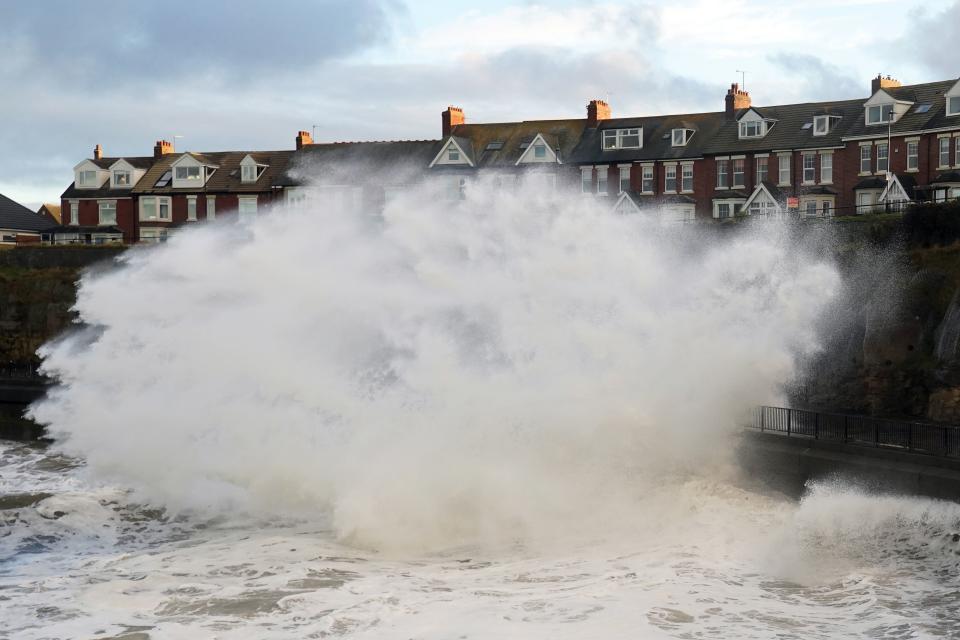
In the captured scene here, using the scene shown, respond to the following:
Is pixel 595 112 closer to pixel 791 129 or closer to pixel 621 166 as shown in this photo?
pixel 621 166

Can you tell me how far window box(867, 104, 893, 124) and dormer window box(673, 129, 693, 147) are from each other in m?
9.41

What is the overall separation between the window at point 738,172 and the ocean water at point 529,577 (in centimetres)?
3325

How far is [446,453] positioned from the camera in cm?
2216

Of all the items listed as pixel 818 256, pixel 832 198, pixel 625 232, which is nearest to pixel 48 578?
pixel 625 232

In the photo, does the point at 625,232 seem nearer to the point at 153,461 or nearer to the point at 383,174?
the point at 153,461

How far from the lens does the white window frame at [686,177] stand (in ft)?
181

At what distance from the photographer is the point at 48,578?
18.2 m

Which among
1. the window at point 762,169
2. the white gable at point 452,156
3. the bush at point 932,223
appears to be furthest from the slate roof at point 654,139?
the bush at point 932,223

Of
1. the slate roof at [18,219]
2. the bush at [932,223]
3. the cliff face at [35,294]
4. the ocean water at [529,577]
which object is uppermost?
the slate roof at [18,219]

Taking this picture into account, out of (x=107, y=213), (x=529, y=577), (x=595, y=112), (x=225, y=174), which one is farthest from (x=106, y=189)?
(x=529, y=577)

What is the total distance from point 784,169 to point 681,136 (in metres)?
6.09

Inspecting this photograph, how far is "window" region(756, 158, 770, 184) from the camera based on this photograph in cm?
5262

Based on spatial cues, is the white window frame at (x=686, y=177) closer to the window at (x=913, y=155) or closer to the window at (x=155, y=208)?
the window at (x=913, y=155)

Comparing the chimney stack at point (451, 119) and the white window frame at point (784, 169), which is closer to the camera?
the white window frame at point (784, 169)
